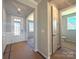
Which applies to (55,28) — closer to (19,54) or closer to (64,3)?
(64,3)

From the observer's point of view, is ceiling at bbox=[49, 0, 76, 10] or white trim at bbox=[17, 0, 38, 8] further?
white trim at bbox=[17, 0, 38, 8]

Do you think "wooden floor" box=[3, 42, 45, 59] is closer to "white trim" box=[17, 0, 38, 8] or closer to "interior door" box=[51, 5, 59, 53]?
"interior door" box=[51, 5, 59, 53]

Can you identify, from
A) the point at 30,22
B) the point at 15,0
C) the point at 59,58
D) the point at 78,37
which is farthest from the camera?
the point at 30,22

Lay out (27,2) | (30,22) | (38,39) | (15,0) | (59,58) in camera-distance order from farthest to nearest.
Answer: (30,22) < (38,39) < (27,2) < (15,0) < (59,58)

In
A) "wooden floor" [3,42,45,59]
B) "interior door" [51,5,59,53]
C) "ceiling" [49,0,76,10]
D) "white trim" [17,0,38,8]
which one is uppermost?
"white trim" [17,0,38,8]

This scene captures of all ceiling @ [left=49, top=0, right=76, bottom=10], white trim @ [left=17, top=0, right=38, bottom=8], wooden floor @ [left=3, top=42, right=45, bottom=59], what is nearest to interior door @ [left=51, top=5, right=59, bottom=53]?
ceiling @ [left=49, top=0, right=76, bottom=10]

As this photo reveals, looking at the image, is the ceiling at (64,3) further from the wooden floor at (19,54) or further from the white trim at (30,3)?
the wooden floor at (19,54)

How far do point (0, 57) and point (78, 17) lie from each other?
81 centimetres

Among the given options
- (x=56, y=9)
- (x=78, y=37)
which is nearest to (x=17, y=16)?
(x=56, y=9)

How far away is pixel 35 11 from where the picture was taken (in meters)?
3.73

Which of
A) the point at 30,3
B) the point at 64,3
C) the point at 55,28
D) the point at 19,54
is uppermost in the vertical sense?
the point at 30,3

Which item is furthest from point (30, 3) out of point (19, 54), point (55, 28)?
point (19, 54)

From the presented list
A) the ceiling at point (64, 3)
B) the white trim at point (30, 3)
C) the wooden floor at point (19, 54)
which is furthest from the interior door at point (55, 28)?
the white trim at point (30, 3)

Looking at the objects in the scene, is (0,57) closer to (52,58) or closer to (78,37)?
(78,37)
